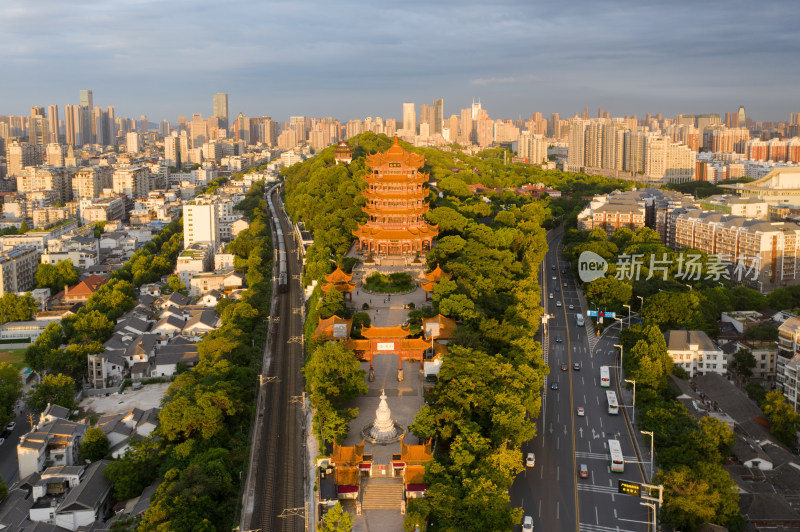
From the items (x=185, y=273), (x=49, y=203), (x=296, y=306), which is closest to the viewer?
(x=296, y=306)

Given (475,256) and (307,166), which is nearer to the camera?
(475,256)

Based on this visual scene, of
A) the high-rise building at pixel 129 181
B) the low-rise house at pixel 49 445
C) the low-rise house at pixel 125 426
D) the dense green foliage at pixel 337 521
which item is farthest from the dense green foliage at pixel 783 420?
the high-rise building at pixel 129 181

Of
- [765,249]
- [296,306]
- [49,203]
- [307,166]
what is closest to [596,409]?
[296,306]

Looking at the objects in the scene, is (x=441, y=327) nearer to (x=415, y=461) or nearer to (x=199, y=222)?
(x=415, y=461)

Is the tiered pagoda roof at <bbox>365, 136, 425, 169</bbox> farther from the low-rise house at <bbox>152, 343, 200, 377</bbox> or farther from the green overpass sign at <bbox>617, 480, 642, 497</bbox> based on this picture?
the green overpass sign at <bbox>617, 480, 642, 497</bbox>

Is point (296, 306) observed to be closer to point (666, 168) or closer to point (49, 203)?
point (49, 203)

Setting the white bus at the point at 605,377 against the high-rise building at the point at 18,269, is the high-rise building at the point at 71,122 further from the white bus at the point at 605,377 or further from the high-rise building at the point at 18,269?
the white bus at the point at 605,377

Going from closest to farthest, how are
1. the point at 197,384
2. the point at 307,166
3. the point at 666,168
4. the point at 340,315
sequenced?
the point at 197,384 < the point at 340,315 < the point at 307,166 < the point at 666,168
